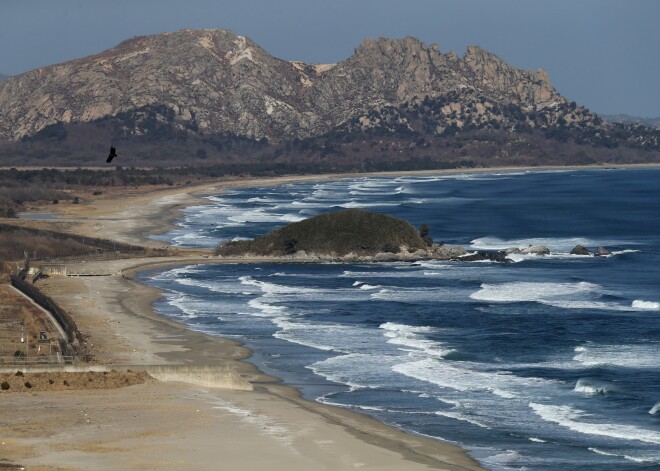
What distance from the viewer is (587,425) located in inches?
1993

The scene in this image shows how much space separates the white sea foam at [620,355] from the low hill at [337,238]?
48.2 meters

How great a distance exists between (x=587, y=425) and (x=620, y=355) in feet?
49.5

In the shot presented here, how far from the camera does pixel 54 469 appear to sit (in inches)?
1602

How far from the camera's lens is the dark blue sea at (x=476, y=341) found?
164 feet

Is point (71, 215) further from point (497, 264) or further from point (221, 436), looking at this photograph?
point (221, 436)

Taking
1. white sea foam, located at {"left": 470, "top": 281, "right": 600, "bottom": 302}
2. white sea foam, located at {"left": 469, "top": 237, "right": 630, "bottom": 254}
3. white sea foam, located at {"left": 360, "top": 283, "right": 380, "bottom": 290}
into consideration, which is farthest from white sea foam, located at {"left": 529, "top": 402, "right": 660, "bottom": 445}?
white sea foam, located at {"left": 469, "top": 237, "right": 630, "bottom": 254}

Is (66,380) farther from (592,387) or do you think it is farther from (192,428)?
(592,387)

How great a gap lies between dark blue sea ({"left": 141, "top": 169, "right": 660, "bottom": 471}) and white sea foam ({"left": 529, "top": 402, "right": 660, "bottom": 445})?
0.10 meters

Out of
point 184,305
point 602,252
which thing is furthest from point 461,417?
point 602,252

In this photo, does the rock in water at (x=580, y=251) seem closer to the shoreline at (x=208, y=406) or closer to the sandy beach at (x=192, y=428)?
the shoreline at (x=208, y=406)

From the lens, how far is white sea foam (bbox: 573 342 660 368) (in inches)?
2479

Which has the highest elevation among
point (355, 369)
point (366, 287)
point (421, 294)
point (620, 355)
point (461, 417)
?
point (366, 287)

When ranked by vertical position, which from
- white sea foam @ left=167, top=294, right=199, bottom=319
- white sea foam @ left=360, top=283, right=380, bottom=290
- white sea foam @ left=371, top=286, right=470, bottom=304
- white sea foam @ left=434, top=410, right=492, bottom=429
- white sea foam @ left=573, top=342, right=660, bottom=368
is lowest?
white sea foam @ left=434, top=410, right=492, bottom=429

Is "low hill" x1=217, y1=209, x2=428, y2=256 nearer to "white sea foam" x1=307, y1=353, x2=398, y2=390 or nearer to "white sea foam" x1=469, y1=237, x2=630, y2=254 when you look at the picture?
"white sea foam" x1=469, y1=237, x2=630, y2=254
